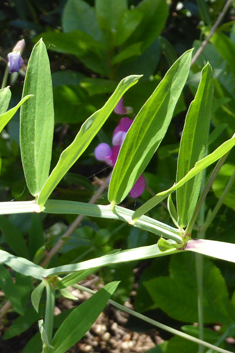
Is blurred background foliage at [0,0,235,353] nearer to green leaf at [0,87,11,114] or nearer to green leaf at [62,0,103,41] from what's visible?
green leaf at [62,0,103,41]

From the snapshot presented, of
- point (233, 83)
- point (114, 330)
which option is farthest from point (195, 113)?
point (114, 330)

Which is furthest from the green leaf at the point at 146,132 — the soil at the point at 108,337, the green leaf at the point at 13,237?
the soil at the point at 108,337

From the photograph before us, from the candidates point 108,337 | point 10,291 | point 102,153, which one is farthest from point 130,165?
point 108,337

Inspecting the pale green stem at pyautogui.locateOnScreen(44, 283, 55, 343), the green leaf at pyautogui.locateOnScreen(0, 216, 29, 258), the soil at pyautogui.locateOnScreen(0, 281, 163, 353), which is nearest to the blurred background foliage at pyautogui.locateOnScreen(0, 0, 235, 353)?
the green leaf at pyautogui.locateOnScreen(0, 216, 29, 258)

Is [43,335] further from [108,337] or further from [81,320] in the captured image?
[108,337]

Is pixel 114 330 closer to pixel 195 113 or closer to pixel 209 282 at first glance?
pixel 209 282

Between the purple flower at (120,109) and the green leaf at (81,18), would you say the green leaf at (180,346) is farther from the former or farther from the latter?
the green leaf at (81,18)

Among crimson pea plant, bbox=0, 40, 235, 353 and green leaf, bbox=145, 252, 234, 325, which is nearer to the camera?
crimson pea plant, bbox=0, 40, 235, 353
